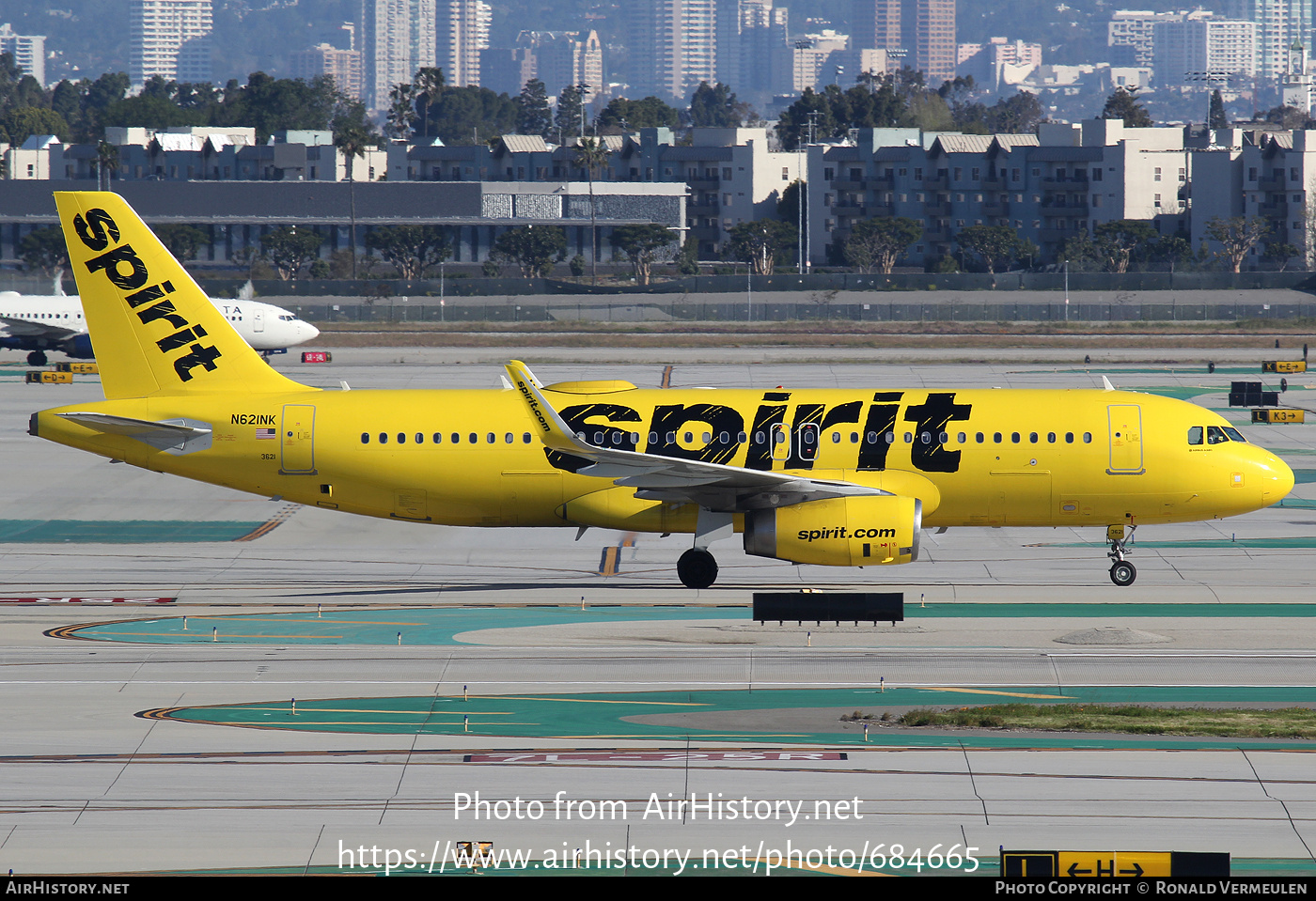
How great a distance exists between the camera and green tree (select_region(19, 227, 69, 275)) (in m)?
183

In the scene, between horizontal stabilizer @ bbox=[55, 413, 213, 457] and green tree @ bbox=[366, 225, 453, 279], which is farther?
green tree @ bbox=[366, 225, 453, 279]

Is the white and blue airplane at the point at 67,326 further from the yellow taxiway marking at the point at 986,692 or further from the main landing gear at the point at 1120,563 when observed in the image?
the yellow taxiway marking at the point at 986,692

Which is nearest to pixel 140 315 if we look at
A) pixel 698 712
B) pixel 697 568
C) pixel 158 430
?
pixel 158 430

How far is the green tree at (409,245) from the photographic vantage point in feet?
632

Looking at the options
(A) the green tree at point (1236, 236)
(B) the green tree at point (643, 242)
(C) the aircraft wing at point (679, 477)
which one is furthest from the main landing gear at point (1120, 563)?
(B) the green tree at point (643, 242)

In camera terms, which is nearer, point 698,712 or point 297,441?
point 698,712

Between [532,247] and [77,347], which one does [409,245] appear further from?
[77,347]

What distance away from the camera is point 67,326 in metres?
91.4

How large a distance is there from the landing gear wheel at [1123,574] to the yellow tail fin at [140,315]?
792 inches

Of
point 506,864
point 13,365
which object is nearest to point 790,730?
point 506,864

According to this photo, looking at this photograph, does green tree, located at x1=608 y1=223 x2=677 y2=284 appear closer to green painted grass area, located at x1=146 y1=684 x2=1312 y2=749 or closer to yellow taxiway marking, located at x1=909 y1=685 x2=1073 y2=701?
yellow taxiway marking, located at x1=909 y1=685 x2=1073 y2=701

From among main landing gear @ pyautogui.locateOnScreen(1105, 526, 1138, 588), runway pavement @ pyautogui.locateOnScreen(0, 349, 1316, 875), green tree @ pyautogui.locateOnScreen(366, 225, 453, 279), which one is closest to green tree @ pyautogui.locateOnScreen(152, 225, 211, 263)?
green tree @ pyautogui.locateOnScreen(366, 225, 453, 279)

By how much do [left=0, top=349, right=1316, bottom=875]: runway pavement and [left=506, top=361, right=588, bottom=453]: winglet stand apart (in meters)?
3.72

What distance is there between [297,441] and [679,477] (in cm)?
948
